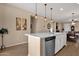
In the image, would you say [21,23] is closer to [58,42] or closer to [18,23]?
[18,23]

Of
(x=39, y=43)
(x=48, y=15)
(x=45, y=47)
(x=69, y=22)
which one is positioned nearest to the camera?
(x=39, y=43)

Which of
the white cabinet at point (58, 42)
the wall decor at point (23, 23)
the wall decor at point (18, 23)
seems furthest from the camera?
the wall decor at point (18, 23)

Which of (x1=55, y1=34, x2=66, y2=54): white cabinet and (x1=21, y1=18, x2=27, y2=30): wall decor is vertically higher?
(x1=21, y1=18, x2=27, y2=30): wall decor

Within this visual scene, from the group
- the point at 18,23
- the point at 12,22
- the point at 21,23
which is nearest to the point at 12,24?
the point at 12,22

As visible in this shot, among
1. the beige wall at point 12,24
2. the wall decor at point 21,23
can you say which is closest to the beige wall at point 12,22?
the beige wall at point 12,24

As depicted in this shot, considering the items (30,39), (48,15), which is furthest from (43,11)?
(30,39)

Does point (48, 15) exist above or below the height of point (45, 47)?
above

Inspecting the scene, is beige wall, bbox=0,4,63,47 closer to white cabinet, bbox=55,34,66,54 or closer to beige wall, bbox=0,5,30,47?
beige wall, bbox=0,5,30,47

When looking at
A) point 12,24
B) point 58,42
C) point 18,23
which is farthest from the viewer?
point 12,24

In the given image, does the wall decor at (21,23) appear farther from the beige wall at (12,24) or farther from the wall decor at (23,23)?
the beige wall at (12,24)

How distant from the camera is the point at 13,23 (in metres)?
4.80

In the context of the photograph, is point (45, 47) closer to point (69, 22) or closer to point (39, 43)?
point (39, 43)

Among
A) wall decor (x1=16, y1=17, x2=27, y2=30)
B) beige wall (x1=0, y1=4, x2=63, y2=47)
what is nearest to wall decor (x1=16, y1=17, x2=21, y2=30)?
wall decor (x1=16, y1=17, x2=27, y2=30)

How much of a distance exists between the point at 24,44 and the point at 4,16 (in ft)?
5.08
